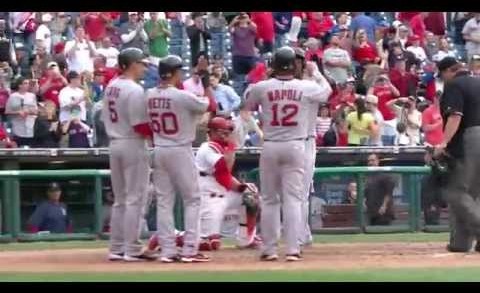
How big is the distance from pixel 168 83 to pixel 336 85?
9784 mm

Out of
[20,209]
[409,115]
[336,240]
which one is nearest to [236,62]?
[409,115]

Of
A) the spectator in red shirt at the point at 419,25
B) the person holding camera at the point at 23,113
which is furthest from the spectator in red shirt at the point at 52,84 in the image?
the spectator in red shirt at the point at 419,25

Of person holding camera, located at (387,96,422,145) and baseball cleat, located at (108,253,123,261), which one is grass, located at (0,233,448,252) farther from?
person holding camera, located at (387,96,422,145)

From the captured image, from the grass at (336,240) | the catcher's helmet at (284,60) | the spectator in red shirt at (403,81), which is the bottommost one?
the grass at (336,240)

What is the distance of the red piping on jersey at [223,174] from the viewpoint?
558 inches

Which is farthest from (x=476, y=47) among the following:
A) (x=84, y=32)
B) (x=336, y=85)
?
(x=84, y=32)

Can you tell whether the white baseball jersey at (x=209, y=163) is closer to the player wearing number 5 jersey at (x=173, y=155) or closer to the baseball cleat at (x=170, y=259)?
the player wearing number 5 jersey at (x=173, y=155)

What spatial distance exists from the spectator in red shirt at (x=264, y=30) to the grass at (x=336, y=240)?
25.1 feet

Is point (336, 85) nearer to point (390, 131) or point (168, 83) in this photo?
point (390, 131)

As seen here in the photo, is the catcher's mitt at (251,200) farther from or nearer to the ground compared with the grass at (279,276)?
farther from the ground

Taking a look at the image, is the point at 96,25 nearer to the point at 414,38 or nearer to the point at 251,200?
the point at 414,38

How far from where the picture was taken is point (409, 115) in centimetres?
2164

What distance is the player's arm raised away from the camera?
12648 mm

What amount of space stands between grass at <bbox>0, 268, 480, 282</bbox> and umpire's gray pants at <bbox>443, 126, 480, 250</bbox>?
1702mm
